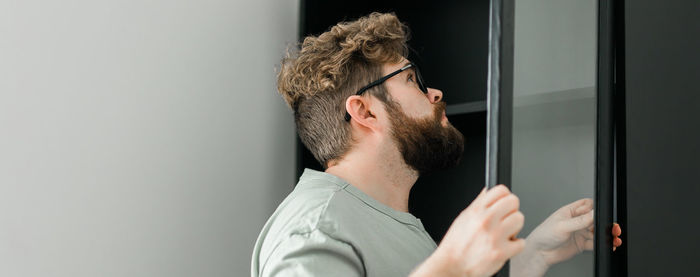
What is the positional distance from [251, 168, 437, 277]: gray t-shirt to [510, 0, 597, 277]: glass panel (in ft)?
0.92

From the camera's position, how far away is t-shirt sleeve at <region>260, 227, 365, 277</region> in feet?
3.29

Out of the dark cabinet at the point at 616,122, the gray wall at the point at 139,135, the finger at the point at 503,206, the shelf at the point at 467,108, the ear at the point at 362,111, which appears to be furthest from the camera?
the shelf at the point at 467,108

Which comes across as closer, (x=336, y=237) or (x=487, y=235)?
(x=487, y=235)

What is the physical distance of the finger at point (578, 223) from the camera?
1.01 meters

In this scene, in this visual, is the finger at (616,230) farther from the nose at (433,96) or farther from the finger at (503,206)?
the nose at (433,96)

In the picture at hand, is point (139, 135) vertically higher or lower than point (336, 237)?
higher

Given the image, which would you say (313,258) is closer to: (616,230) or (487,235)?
(487,235)

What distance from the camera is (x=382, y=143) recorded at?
140cm

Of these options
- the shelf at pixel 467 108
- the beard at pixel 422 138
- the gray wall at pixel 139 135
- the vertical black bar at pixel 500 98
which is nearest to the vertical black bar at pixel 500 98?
the vertical black bar at pixel 500 98

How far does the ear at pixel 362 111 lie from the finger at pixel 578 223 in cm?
50

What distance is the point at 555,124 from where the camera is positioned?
96 centimetres

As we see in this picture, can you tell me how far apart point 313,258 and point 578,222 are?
43 centimetres

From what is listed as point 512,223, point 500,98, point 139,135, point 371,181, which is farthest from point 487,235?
point 139,135

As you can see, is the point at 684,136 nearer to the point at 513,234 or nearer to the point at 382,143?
the point at 513,234
